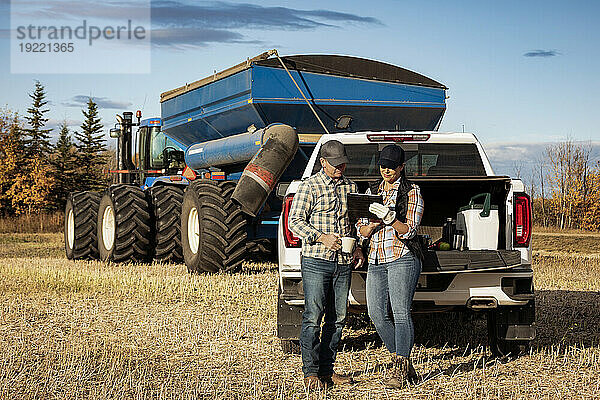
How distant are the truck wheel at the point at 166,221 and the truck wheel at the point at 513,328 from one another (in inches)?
342

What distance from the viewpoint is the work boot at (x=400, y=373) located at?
6.21 m

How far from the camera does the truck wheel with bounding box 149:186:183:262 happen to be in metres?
15.0

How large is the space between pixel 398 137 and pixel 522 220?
1.56m

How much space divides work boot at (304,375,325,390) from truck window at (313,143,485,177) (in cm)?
230

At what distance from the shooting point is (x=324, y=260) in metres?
6.29

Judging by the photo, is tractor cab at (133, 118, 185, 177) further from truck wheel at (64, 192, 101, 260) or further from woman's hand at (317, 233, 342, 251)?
woman's hand at (317, 233, 342, 251)

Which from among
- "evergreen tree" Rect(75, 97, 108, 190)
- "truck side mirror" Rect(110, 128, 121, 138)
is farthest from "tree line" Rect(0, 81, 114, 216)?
"truck side mirror" Rect(110, 128, 121, 138)

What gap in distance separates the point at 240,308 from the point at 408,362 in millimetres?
4014

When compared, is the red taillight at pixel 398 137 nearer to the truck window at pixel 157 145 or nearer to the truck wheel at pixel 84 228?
the truck window at pixel 157 145

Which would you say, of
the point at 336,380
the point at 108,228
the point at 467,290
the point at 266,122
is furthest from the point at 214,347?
the point at 108,228

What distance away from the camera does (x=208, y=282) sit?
11703 mm

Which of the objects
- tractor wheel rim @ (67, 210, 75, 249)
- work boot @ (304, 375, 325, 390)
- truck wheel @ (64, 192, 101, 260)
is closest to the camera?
work boot @ (304, 375, 325, 390)

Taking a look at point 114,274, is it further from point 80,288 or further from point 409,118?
point 409,118

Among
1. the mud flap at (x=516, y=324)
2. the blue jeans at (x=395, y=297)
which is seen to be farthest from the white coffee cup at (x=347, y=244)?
the mud flap at (x=516, y=324)
